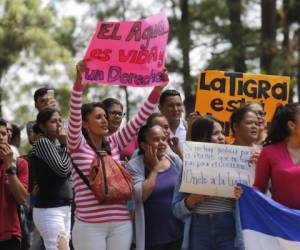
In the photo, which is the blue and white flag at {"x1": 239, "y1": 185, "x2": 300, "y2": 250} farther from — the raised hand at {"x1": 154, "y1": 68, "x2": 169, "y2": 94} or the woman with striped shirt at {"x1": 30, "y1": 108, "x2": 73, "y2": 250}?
the woman with striped shirt at {"x1": 30, "y1": 108, "x2": 73, "y2": 250}

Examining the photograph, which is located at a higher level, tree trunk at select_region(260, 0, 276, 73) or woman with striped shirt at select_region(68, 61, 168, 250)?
tree trunk at select_region(260, 0, 276, 73)

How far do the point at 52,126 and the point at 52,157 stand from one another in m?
0.42

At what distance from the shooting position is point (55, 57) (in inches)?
1013

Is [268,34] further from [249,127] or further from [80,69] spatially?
[80,69]

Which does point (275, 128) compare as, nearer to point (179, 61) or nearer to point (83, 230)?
point (83, 230)

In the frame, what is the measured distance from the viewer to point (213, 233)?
6.65 metres

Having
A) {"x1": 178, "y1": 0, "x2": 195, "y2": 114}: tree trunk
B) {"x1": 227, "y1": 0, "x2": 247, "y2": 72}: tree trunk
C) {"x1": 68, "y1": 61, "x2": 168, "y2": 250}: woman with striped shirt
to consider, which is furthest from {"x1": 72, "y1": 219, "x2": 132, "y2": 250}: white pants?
{"x1": 178, "y1": 0, "x2": 195, "y2": 114}: tree trunk

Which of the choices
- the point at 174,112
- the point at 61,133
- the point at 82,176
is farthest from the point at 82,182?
the point at 174,112

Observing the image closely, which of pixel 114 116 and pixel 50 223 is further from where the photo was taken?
pixel 114 116

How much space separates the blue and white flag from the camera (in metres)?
6.44

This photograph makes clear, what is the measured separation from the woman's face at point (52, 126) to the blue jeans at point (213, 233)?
6.59 feet

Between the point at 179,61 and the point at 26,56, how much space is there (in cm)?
600

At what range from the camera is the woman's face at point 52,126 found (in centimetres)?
812

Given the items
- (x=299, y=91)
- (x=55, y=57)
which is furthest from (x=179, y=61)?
(x=55, y=57)
